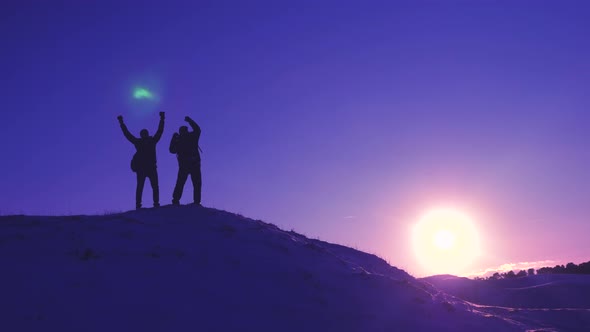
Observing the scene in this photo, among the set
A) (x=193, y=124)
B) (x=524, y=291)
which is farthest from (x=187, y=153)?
(x=524, y=291)

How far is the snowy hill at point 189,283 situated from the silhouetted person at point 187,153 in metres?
0.85

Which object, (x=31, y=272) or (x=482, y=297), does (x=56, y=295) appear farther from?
(x=482, y=297)

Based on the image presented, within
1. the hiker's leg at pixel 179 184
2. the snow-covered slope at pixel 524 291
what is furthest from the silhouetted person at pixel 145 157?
the snow-covered slope at pixel 524 291

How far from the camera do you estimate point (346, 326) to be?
34.9ft

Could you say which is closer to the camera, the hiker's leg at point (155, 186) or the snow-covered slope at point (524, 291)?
the hiker's leg at point (155, 186)

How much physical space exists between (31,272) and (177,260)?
2.90m

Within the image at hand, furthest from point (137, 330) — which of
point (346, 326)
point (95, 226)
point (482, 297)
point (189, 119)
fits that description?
point (482, 297)

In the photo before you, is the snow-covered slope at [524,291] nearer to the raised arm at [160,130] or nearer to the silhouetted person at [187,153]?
the silhouetted person at [187,153]

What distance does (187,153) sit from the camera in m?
15.4

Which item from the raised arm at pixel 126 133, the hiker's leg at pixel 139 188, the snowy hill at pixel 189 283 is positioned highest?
the raised arm at pixel 126 133

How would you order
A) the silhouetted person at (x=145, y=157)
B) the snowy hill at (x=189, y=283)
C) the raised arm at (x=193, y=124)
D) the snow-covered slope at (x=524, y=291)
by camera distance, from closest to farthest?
the snowy hill at (x=189, y=283) → the silhouetted person at (x=145, y=157) → the raised arm at (x=193, y=124) → the snow-covered slope at (x=524, y=291)

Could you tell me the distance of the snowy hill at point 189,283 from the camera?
8922mm

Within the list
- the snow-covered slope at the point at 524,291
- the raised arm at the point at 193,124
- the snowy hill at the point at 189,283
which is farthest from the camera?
the snow-covered slope at the point at 524,291

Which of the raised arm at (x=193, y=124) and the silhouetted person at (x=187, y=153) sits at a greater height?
the raised arm at (x=193, y=124)
